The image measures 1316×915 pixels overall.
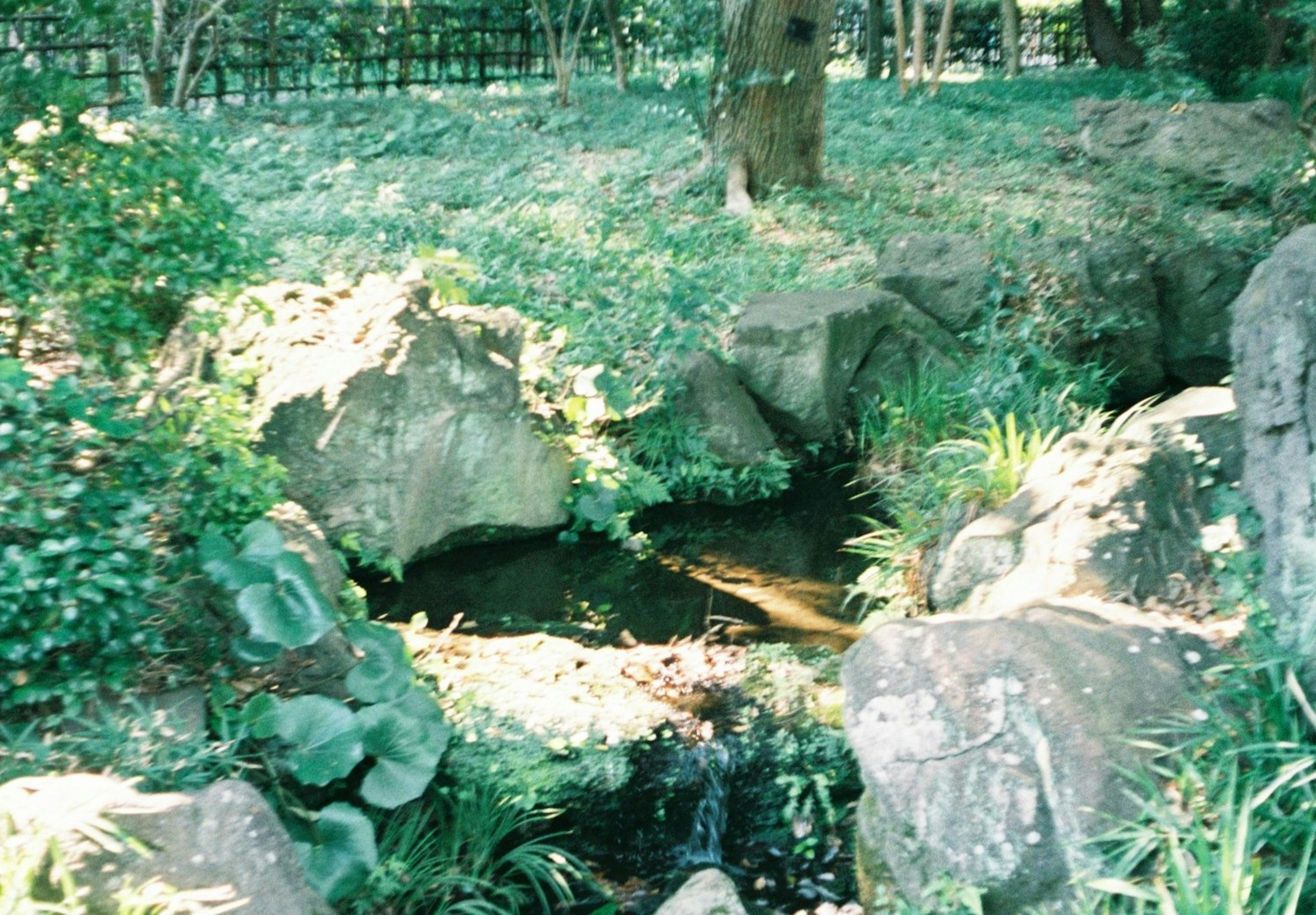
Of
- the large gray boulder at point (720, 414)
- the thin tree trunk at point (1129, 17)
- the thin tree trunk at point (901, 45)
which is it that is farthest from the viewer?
the thin tree trunk at point (1129, 17)

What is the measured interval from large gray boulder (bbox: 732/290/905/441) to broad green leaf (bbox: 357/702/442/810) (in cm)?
411

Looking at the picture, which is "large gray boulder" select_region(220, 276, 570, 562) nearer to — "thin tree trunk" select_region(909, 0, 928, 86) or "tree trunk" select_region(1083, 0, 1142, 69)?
"thin tree trunk" select_region(909, 0, 928, 86)

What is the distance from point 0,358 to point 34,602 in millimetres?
881

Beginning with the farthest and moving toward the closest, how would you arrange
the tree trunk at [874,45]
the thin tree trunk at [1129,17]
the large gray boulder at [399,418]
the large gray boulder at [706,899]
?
the thin tree trunk at [1129,17] < the tree trunk at [874,45] < the large gray boulder at [399,418] < the large gray boulder at [706,899]

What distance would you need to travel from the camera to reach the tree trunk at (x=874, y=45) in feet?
58.1

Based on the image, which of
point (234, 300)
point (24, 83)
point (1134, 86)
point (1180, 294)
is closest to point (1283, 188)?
point (1180, 294)

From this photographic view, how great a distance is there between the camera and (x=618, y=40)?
50.4ft

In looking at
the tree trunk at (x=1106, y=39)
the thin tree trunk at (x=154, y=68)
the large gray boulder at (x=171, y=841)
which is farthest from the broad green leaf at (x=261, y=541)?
the tree trunk at (x=1106, y=39)

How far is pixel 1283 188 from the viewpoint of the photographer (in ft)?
33.6

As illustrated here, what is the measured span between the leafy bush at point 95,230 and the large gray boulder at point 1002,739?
3285 millimetres

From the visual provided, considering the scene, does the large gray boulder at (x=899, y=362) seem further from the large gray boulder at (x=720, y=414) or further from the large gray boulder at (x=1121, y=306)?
the large gray boulder at (x=1121, y=306)

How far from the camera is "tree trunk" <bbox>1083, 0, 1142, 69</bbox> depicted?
65.3ft

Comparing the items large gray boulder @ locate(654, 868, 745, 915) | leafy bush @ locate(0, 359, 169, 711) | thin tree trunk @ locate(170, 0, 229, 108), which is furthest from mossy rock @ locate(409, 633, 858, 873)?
thin tree trunk @ locate(170, 0, 229, 108)

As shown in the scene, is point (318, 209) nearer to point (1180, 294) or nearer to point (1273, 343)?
point (1180, 294)
